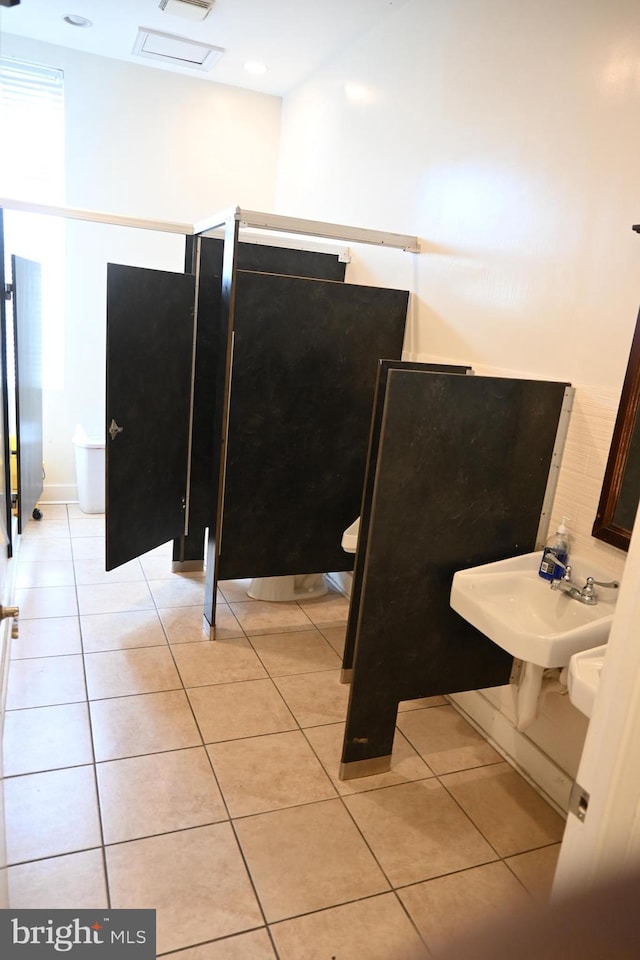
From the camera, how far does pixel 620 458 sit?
6.21 feet

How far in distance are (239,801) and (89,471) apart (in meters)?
2.80

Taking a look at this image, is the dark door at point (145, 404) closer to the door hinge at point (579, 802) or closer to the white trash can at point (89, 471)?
the white trash can at point (89, 471)

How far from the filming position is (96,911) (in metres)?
1.59

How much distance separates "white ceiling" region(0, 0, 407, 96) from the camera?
310cm

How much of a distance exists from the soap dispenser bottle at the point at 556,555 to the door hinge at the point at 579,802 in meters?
1.16

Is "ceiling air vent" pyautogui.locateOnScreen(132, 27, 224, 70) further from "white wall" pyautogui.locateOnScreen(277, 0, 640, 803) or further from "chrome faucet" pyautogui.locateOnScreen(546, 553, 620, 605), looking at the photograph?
"chrome faucet" pyautogui.locateOnScreen(546, 553, 620, 605)

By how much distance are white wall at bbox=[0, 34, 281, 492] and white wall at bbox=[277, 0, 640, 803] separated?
1.42 m

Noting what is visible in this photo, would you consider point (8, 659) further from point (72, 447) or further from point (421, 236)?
point (421, 236)

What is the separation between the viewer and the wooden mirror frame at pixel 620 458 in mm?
1820

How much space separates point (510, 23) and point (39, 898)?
3103 millimetres

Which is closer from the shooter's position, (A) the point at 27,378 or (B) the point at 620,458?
(B) the point at 620,458

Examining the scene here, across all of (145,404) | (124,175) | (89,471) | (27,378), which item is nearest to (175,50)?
(124,175)

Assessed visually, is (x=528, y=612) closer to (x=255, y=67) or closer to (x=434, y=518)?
(x=434, y=518)

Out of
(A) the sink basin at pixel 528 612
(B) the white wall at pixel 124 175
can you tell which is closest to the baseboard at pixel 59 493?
(B) the white wall at pixel 124 175
